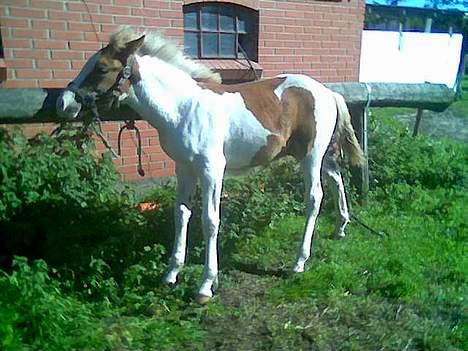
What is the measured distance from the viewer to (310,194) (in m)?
4.10

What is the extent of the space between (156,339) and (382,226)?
2.91 metres

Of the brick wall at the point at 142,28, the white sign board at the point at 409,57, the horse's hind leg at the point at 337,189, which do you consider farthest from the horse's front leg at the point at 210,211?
the white sign board at the point at 409,57

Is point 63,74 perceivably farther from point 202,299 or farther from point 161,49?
point 202,299

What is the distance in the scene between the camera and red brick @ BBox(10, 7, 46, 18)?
481 centimetres

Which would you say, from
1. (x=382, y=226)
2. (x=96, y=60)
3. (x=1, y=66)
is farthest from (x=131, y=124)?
(x=382, y=226)

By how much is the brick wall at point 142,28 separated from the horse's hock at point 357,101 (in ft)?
5.08

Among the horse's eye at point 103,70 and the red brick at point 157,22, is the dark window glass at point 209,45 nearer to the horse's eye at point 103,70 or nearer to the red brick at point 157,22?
the red brick at point 157,22

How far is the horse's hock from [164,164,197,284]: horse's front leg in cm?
63

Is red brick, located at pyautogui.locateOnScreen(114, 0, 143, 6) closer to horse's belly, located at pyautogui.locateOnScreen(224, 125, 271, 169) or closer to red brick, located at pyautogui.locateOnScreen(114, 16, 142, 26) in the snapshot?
red brick, located at pyautogui.locateOnScreen(114, 16, 142, 26)

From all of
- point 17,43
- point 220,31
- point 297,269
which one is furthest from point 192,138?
point 220,31

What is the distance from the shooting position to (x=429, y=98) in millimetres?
6250

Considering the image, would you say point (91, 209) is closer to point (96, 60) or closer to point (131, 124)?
point (131, 124)

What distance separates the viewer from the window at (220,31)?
6348mm

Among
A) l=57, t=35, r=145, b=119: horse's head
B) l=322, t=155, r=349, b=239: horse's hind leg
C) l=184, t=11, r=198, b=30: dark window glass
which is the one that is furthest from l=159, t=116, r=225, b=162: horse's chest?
l=184, t=11, r=198, b=30: dark window glass
